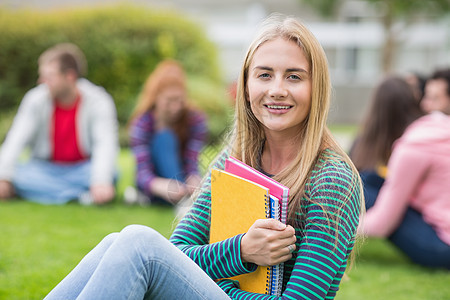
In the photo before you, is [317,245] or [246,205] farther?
[246,205]

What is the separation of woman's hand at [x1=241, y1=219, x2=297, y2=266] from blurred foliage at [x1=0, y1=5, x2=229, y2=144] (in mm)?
8496

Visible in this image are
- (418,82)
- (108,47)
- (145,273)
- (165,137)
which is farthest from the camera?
(108,47)

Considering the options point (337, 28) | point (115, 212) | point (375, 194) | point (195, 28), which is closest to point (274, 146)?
point (375, 194)

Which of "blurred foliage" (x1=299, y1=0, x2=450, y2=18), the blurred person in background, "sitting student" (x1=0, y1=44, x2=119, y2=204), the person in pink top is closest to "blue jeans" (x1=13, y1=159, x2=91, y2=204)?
"sitting student" (x1=0, y1=44, x2=119, y2=204)

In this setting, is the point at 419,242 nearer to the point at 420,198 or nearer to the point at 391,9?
the point at 420,198

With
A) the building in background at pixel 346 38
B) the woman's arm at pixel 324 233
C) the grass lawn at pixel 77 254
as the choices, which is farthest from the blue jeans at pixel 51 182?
the building in background at pixel 346 38

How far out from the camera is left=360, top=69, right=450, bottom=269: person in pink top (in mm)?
3602

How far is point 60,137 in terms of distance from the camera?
5652 mm

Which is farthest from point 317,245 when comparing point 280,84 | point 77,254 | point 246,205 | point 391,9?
point 391,9

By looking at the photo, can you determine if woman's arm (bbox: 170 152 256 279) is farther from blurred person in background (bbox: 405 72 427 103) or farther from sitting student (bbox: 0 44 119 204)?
sitting student (bbox: 0 44 119 204)

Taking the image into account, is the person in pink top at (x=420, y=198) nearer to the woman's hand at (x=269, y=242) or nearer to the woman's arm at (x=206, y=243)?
the woman's arm at (x=206, y=243)

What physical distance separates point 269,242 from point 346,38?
1998cm

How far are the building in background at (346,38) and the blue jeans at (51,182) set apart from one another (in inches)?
557

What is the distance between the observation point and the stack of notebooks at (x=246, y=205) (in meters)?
1.78
